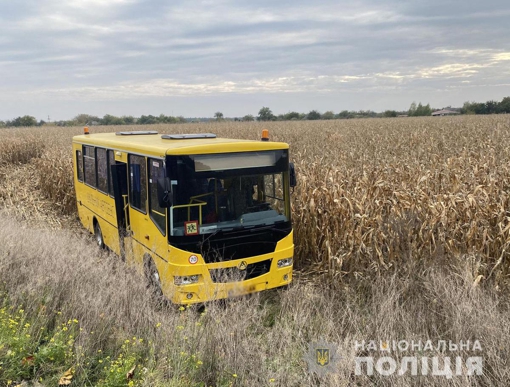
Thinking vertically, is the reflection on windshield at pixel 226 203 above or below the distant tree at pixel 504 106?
below

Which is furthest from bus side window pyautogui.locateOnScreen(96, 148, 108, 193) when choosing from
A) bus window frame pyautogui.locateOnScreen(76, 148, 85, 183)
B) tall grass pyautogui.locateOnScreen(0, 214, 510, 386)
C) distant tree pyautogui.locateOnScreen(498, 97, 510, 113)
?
distant tree pyautogui.locateOnScreen(498, 97, 510, 113)

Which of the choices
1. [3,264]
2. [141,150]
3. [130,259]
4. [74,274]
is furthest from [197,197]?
[3,264]

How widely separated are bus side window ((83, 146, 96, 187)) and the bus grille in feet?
15.0

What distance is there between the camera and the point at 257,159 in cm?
579

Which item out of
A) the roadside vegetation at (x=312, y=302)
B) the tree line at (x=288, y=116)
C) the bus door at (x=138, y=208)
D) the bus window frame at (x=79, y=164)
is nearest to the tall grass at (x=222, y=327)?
the roadside vegetation at (x=312, y=302)

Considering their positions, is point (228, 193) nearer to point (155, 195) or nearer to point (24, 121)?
point (155, 195)

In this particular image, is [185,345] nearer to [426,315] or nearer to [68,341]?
[68,341]

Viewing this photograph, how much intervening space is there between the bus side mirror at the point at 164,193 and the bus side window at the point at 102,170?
3.25m

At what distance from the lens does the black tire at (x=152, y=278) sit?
18.5 feet

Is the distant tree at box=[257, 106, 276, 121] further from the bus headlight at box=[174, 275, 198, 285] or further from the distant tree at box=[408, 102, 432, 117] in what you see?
the bus headlight at box=[174, 275, 198, 285]

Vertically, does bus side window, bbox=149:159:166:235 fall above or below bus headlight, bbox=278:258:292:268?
above

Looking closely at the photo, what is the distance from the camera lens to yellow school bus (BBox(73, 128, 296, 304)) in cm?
529

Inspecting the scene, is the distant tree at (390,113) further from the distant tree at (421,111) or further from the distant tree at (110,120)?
the distant tree at (110,120)

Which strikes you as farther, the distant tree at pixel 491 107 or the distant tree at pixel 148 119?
the distant tree at pixel 148 119
